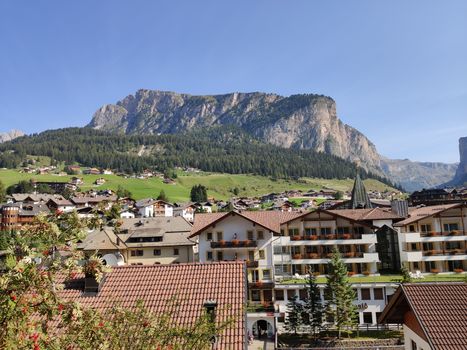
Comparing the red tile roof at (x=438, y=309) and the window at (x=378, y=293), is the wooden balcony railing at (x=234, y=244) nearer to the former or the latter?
the window at (x=378, y=293)

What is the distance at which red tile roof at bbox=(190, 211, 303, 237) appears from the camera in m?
47.3

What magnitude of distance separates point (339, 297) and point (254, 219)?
13.6 meters

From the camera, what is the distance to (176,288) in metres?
19.8

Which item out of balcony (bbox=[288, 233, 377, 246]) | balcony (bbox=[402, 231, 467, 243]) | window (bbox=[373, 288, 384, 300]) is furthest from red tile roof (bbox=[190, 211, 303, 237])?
balcony (bbox=[402, 231, 467, 243])

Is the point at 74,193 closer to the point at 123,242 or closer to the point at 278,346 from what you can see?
the point at 123,242

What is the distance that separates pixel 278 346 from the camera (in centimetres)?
3556

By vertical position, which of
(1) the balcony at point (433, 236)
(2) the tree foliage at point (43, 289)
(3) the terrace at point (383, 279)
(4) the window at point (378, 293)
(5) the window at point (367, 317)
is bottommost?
(5) the window at point (367, 317)

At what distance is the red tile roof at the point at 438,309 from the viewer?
1345 centimetres

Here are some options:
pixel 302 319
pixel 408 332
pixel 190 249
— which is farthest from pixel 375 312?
pixel 408 332

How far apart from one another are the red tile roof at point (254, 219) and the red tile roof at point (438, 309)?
30.7 meters

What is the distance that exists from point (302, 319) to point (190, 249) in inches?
838

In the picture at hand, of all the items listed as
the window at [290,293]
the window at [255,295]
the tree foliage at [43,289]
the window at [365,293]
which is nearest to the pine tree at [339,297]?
the window at [365,293]

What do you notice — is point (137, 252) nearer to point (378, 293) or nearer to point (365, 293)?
point (365, 293)

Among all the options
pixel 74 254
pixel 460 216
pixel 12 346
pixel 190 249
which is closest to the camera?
pixel 12 346
